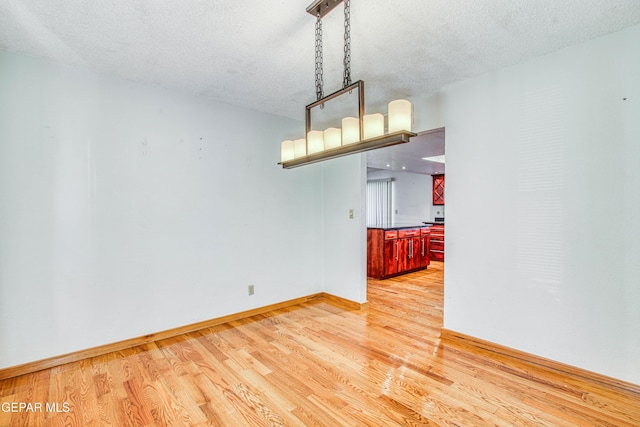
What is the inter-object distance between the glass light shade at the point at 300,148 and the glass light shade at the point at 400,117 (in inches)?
28.5

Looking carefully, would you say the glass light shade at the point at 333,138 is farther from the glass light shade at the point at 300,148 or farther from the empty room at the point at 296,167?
the glass light shade at the point at 300,148

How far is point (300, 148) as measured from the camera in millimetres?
2295

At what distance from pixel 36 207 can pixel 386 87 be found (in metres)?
3.21

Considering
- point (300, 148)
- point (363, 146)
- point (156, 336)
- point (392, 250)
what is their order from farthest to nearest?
point (392, 250) → point (156, 336) → point (300, 148) → point (363, 146)

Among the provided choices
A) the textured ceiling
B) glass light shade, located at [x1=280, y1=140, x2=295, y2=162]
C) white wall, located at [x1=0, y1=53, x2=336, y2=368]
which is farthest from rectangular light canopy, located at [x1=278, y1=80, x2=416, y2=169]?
white wall, located at [x1=0, y1=53, x2=336, y2=368]

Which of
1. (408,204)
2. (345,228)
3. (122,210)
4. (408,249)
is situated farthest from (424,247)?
(122,210)

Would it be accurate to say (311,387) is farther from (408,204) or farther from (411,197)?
(411,197)

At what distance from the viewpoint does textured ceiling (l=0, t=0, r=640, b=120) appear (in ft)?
5.96

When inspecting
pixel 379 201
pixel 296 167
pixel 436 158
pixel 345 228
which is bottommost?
pixel 345 228

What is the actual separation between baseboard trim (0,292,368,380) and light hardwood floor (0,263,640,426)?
71 millimetres

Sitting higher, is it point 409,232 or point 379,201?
point 379,201

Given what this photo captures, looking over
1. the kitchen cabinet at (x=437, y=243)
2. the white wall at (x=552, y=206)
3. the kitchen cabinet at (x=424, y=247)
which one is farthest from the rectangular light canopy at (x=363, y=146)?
the kitchen cabinet at (x=437, y=243)

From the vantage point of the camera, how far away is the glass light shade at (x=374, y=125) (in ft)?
5.89

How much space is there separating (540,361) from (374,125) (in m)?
2.28
